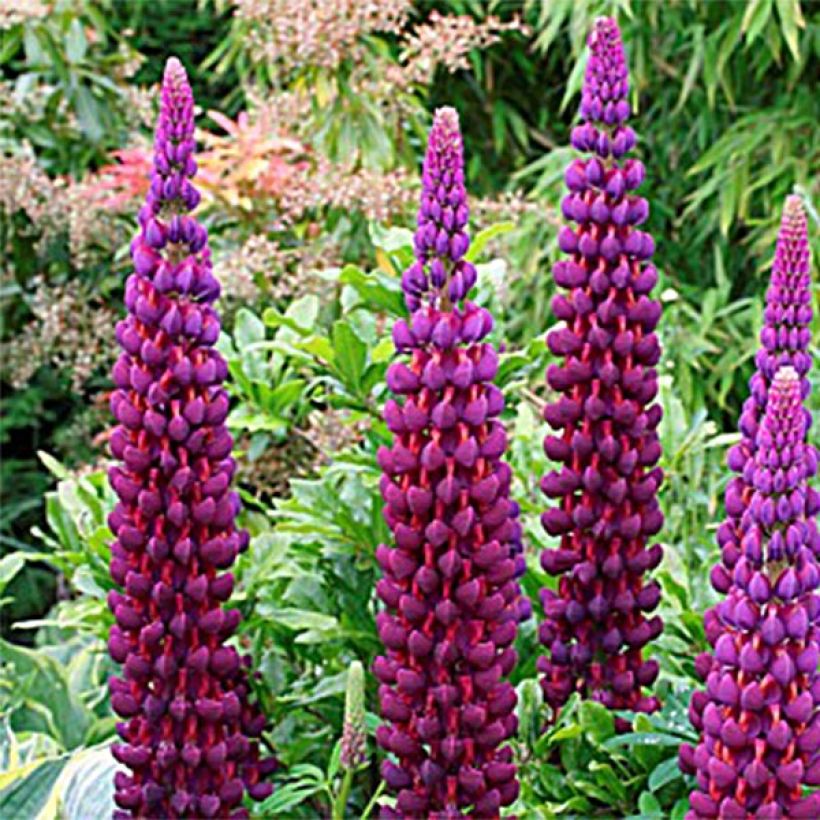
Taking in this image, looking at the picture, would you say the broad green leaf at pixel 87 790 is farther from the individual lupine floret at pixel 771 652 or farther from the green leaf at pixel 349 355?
the individual lupine floret at pixel 771 652

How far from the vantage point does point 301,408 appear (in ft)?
5.76

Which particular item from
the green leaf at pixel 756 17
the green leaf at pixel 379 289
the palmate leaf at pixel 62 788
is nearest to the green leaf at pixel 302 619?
the palmate leaf at pixel 62 788

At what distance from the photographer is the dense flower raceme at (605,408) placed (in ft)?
4.12

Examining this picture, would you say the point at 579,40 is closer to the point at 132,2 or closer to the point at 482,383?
the point at 132,2

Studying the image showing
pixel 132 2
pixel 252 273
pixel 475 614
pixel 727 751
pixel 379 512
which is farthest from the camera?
pixel 132 2

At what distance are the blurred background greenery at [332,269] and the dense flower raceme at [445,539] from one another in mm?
117

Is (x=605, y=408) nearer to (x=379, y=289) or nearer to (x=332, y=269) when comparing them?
(x=379, y=289)

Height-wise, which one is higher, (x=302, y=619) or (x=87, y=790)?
(x=302, y=619)

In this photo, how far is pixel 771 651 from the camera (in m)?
0.97

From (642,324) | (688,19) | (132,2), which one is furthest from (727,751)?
(132,2)

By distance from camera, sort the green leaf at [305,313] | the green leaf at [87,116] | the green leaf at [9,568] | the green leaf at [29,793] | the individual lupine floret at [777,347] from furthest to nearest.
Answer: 1. the green leaf at [87,116]
2. the green leaf at [305,313]
3. the green leaf at [9,568]
4. the green leaf at [29,793]
5. the individual lupine floret at [777,347]

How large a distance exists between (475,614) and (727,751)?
232 millimetres

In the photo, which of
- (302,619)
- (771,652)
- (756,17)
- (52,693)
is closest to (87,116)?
(756,17)

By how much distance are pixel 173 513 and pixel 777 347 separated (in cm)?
47
